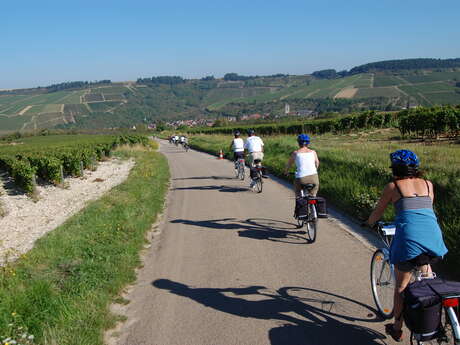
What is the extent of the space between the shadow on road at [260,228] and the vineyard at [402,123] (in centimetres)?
2709

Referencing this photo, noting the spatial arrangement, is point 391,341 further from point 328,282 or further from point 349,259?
point 349,259

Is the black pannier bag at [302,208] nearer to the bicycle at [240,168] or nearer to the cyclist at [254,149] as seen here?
the cyclist at [254,149]

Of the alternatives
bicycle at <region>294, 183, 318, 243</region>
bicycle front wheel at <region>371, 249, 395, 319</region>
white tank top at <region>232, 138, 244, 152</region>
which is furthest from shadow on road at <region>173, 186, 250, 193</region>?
bicycle front wheel at <region>371, 249, 395, 319</region>

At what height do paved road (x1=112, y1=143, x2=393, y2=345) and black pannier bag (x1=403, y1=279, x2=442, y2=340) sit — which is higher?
black pannier bag (x1=403, y1=279, x2=442, y2=340)

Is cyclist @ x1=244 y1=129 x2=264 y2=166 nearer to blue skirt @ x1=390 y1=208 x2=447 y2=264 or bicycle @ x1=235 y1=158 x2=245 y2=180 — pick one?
bicycle @ x1=235 y1=158 x2=245 y2=180

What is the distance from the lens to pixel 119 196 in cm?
1227

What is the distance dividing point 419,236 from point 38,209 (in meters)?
12.9

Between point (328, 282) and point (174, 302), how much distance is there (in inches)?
79.8

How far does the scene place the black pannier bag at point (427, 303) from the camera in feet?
9.71

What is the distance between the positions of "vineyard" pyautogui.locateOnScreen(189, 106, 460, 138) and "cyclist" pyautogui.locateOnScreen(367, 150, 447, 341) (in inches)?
1203

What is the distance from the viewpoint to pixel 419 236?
335 cm

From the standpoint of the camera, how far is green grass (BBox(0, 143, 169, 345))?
422 centimetres

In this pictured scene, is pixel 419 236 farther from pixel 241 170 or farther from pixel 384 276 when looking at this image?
pixel 241 170

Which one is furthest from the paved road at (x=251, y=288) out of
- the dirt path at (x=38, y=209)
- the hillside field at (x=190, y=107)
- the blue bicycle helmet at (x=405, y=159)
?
the hillside field at (x=190, y=107)
